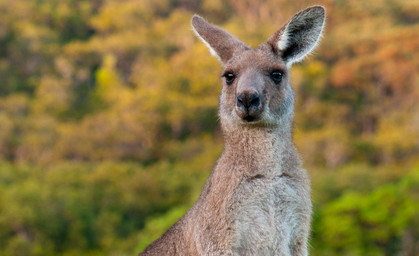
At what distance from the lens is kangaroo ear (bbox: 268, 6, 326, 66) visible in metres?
6.86

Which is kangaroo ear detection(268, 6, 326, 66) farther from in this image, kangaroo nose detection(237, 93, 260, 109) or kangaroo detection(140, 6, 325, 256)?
kangaroo nose detection(237, 93, 260, 109)

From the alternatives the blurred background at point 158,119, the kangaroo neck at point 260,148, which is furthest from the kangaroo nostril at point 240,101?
the blurred background at point 158,119

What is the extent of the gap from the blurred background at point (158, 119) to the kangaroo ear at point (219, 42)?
43781 mm

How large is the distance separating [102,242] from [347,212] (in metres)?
22.6

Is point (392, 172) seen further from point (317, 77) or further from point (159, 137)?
point (159, 137)

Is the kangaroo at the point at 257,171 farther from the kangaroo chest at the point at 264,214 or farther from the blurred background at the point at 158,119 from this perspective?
the blurred background at the point at 158,119

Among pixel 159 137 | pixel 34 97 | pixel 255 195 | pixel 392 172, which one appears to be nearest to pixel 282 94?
pixel 255 195

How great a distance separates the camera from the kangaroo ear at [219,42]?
23.9 ft

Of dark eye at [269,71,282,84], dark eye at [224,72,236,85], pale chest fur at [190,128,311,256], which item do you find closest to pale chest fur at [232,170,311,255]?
pale chest fur at [190,128,311,256]

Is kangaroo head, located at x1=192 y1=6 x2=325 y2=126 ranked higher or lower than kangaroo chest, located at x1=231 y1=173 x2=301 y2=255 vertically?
higher

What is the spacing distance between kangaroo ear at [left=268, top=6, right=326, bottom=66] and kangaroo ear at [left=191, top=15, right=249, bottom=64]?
1.24ft

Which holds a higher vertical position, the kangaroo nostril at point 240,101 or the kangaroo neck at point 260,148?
the kangaroo nostril at point 240,101

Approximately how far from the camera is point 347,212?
2408 inches

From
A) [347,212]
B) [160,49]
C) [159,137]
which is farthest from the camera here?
[160,49]
